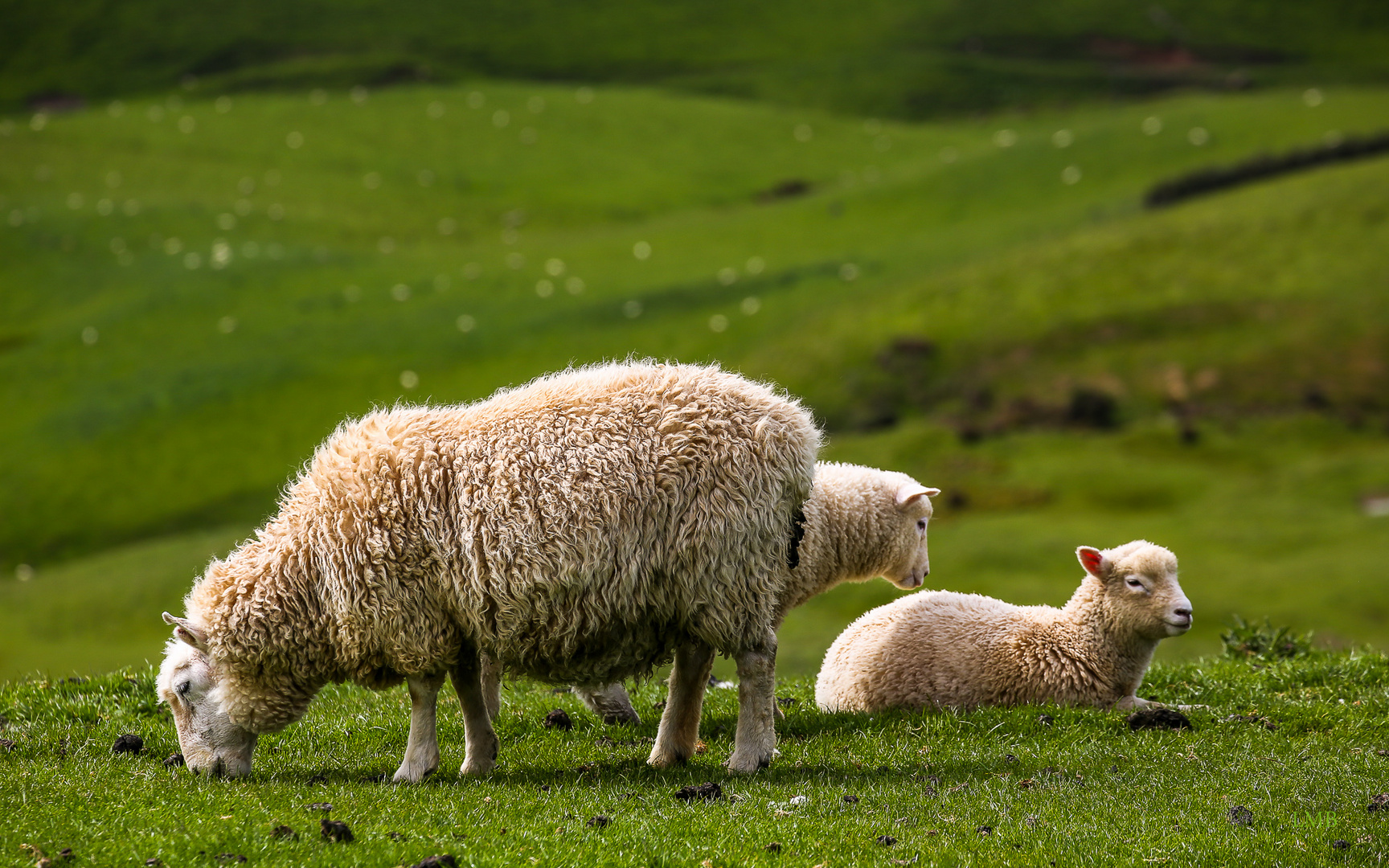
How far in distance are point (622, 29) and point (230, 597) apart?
122055 millimetres

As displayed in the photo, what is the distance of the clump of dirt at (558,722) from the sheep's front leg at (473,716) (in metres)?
1.61

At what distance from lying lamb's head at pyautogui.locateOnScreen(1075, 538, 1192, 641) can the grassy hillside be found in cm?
9807

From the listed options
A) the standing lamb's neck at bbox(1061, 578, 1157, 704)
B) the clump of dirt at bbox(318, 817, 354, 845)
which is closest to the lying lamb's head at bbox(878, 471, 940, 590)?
the standing lamb's neck at bbox(1061, 578, 1157, 704)

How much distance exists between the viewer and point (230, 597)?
34.1 ft

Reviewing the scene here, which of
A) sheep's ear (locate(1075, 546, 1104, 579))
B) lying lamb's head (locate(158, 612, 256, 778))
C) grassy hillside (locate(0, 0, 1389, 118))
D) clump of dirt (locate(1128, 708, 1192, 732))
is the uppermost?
grassy hillside (locate(0, 0, 1389, 118))

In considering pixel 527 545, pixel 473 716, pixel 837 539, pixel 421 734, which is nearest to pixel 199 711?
pixel 421 734

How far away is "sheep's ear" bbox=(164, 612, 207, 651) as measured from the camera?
10.3 metres

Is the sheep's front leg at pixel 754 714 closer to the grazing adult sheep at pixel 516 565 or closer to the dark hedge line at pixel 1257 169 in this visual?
the grazing adult sheep at pixel 516 565

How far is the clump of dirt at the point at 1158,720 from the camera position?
457 inches

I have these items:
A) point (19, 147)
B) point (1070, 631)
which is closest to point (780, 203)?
point (19, 147)

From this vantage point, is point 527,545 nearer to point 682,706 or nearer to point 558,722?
point 682,706

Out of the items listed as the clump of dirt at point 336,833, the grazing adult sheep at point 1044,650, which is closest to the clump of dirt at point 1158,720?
the grazing adult sheep at point 1044,650

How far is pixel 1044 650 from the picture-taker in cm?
1270

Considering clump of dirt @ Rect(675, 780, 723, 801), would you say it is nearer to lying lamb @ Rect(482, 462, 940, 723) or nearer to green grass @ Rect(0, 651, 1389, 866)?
green grass @ Rect(0, 651, 1389, 866)
